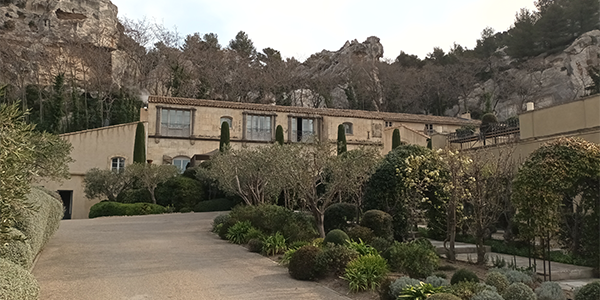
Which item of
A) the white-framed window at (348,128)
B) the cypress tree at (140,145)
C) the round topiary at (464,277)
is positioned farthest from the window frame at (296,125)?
the round topiary at (464,277)

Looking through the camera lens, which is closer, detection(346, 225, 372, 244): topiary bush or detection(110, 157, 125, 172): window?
detection(346, 225, 372, 244): topiary bush

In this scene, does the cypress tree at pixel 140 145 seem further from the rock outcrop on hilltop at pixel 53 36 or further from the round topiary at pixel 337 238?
the round topiary at pixel 337 238

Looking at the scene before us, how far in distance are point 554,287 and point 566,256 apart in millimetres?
5233

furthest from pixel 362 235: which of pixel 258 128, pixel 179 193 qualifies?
pixel 258 128

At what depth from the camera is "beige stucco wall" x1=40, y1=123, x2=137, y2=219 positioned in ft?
98.1

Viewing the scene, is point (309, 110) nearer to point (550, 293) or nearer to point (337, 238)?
point (337, 238)

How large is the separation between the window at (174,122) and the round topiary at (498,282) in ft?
96.7

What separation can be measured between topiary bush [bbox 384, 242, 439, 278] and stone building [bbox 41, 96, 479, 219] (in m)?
21.1

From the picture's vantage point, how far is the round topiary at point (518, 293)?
686 centimetres

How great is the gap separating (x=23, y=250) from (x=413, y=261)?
7.52 metres

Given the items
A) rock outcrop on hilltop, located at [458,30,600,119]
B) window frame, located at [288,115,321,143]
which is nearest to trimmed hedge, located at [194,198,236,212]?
window frame, located at [288,115,321,143]

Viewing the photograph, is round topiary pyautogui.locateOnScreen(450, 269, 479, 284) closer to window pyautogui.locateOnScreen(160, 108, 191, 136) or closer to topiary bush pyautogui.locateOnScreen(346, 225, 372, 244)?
topiary bush pyautogui.locateOnScreen(346, 225, 372, 244)

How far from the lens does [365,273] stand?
841 cm

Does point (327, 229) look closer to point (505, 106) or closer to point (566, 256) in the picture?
point (566, 256)
